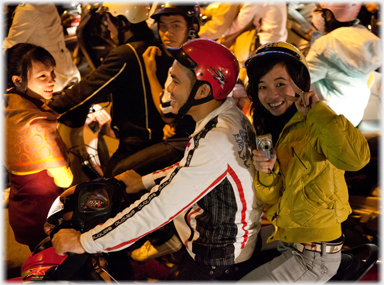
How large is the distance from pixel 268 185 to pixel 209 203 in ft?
1.17

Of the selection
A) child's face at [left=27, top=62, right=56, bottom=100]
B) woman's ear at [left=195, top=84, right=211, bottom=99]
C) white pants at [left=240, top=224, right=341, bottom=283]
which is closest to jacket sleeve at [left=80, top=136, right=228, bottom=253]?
woman's ear at [left=195, top=84, right=211, bottom=99]

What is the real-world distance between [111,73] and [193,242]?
1.67 m

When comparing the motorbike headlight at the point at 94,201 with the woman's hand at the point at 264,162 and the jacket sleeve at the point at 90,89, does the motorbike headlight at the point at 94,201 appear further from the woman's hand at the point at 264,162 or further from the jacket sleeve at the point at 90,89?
the jacket sleeve at the point at 90,89

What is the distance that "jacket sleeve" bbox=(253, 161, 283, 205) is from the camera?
204 centimetres

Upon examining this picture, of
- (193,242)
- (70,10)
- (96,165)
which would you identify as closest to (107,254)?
(193,242)

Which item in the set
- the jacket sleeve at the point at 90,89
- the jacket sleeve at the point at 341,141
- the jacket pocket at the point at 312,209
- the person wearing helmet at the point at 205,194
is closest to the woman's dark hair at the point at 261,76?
the person wearing helmet at the point at 205,194

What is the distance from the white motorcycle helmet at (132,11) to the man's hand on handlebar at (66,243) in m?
2.18

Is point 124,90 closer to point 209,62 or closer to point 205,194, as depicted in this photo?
point 209,62

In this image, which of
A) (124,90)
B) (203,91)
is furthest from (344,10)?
(124,90)

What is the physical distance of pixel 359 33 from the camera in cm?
352

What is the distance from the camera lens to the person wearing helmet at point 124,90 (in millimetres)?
3078

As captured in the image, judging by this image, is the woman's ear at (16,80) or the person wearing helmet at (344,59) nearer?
the woman's ear at (16,80)

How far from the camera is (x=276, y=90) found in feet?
7.29

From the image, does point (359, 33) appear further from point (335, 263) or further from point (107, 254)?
point (107, 254)
